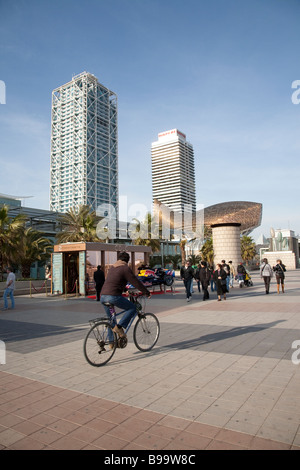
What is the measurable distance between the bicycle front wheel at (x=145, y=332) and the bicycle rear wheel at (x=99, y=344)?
0.59 meters

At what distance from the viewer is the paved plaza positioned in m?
2.86

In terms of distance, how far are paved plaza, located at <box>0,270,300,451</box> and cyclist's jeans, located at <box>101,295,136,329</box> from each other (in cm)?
68

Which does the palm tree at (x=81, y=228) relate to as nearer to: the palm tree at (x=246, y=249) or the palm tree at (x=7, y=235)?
the palm tree at (x=7, y=235)

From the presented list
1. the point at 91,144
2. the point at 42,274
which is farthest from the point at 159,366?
the point at 91,144

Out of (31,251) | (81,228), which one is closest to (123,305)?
(31,251)

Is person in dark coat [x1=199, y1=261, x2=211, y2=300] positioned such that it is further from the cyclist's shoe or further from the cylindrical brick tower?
the cylindrical brick tower

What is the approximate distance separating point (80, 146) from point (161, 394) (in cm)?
18478

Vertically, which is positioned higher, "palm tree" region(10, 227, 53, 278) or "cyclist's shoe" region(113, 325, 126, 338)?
"palm tree" region(10, 227, 53, 278)

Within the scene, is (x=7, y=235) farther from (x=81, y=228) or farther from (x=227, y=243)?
(x=227, y=243)

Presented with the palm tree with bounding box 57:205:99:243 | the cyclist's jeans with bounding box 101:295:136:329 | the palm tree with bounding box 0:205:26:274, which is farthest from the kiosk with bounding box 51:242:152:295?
the palm tree with bounding box 57:205:99:243

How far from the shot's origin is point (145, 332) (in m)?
5.91

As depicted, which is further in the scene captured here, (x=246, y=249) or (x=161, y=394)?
(x=246, y=249)

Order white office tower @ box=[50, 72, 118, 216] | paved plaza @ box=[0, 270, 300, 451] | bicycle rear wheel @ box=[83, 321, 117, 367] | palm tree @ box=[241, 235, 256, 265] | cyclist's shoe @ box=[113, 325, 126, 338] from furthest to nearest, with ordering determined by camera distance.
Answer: white office tower @ box=[50, 72, 118, 216] < palm tree @ box=[241, 235, 256, 265] < cyclist's shoe @ box=[113, 325, 126, 338] < bicycle rear wheel @ box=[83, 321, 117, 367] < paved plaza @ box=[0, 270, 300, 451]
